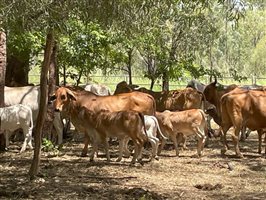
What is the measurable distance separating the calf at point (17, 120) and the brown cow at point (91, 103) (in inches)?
38.2

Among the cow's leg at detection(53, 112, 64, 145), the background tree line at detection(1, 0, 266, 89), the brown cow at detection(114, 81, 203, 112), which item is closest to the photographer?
the background tree line at detection(1, 0, 266, 89)

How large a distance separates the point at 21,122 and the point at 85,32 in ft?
14.4

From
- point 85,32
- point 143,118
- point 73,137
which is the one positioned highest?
point 85,32

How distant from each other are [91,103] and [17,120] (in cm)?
183

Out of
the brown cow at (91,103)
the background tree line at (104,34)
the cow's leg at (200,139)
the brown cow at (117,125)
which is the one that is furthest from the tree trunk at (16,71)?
the cow's leg at (200,139)

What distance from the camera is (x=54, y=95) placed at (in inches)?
537

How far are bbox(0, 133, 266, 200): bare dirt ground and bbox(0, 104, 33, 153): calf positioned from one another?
2.15ft

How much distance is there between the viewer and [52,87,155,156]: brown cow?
1309cm

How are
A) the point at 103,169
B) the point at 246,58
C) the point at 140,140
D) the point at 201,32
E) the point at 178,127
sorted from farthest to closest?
the point at 246,58 < the point at 201,32 < the point at 178,127 < the point at 140,140 < the point at 103,169

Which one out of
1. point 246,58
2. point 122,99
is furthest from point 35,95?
point 246,58

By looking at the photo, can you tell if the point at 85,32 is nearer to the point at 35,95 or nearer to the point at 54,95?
the point at 35,95

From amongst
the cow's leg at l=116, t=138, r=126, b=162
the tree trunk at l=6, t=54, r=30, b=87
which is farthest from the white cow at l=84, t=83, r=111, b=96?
the cow's leg at l=116, t=138, r=126, b=162

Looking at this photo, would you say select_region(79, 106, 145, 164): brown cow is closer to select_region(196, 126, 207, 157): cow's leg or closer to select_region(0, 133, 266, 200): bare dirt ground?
select_region(0, 133, 266, 200): bare dirt ground

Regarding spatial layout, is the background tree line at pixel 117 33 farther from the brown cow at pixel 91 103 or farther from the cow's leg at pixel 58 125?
the cow's leg at pixel 58 125
